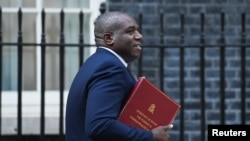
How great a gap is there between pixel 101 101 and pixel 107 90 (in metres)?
0.06

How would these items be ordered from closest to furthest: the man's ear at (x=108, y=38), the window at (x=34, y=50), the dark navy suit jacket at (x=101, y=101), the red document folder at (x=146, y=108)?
1. the dark navy suit jacket at (x=101, y=101)
2. the red document folder at (x=146, y=108)
3. the man's ear at (x=108, y=38)
4. the window at (x=34, y=50)

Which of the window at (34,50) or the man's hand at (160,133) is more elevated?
the window at (34,50)

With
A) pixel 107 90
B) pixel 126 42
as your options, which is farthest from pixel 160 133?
pixel 126 42

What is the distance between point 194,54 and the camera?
25.8ft

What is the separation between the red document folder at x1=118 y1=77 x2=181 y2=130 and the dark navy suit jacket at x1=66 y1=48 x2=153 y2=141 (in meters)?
0.04

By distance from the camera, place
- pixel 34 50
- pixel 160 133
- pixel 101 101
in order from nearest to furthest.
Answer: pixel 101 101 < pixel 160 133 < pixel 34 50

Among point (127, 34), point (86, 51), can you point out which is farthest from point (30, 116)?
point (127, 34)

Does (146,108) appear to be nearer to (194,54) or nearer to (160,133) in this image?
(160,133)

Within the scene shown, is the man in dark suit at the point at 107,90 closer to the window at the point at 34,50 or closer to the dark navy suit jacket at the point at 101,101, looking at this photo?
the dark navy suit jacket at the point at 101,101

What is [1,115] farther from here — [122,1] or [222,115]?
[222,115]

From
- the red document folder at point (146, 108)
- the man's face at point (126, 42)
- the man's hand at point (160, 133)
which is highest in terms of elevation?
the man's face at point (126, 42)

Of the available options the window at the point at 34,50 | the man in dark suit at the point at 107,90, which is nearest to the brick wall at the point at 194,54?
the window at the point at 34,50

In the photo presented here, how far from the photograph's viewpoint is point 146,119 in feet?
12.3

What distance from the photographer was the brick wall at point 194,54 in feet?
25.7
